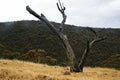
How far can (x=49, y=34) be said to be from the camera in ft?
349

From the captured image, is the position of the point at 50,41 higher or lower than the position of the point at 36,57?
higher

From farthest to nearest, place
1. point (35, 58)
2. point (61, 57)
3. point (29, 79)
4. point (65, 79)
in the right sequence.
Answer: point (61, 57), point (35, 58), point (65, 79), point (29, 79)

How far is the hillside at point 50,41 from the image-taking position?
275ft

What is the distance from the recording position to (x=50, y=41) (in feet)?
319

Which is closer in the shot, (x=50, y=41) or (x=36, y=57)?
(x=36, y=57)

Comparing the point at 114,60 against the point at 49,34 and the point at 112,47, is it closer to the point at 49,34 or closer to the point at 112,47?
the point at 112,47

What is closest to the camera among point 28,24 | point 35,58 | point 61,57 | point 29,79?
point 29,79

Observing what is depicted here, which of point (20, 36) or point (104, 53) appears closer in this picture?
point (104, 53)

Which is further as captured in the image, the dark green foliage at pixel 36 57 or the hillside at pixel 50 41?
the hillside at pixel 50 41

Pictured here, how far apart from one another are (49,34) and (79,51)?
63.3 feet

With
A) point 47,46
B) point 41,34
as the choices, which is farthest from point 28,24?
point 47,46

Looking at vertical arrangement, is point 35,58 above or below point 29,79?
below

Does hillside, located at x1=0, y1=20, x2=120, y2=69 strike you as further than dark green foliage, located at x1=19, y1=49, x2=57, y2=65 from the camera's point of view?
Yes

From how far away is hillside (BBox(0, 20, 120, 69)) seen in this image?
3297 inches
